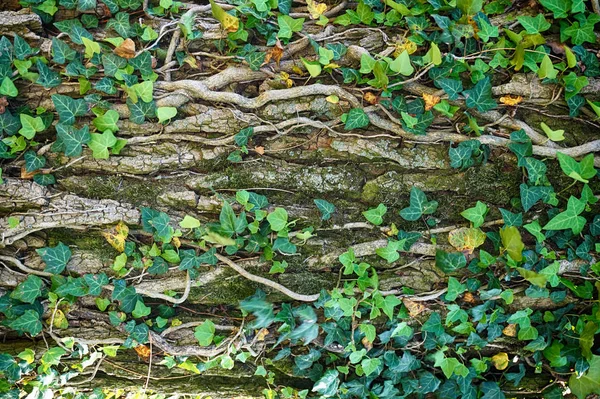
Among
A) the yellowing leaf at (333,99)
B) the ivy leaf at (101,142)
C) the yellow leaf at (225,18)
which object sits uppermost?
the yellow leaf at (225,18)

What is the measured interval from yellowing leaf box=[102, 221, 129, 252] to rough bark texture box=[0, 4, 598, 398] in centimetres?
3

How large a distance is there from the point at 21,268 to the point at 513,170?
6.97ft

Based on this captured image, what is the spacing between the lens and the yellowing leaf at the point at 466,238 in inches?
76.3

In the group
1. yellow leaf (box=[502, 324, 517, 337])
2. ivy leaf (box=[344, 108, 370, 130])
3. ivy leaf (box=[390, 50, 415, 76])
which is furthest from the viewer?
yellow leaf (box=[502, 324, 517, 337])

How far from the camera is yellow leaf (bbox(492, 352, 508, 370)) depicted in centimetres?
208

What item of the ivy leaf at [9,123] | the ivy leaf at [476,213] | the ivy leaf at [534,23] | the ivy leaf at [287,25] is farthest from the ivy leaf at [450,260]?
the ivy leaf at [9,123]

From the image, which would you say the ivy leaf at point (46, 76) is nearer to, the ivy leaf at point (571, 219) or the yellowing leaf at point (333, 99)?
the yellowing leaf at point (333, 99)

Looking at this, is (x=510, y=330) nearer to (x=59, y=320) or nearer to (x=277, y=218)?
(x=277, y=218)

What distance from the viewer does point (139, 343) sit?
2.01 metres

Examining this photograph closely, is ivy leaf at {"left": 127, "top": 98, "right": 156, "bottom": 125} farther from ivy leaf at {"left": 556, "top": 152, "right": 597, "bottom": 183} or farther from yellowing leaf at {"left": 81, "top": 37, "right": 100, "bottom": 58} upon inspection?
ivy leaf at {"left": 556, "top": 152, "right": 597, "bottom": 183}

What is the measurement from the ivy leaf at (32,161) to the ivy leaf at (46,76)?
0.93 ft

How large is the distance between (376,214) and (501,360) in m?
0.90

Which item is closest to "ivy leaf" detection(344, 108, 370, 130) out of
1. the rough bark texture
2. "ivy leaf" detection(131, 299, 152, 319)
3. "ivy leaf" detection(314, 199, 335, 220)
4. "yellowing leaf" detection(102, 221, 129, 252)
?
the rough bark texture

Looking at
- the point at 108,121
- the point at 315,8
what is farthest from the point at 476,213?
the point at 108,121
